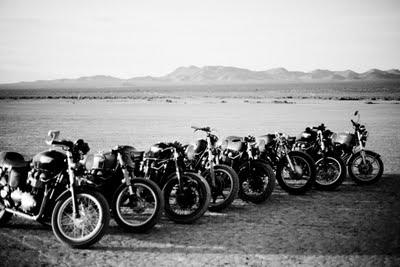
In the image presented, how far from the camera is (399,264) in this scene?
441 cm

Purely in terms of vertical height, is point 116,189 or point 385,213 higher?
point 116,189

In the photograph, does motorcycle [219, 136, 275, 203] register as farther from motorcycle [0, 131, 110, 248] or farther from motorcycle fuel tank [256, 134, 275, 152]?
motorcycle [0, 131, 110, 248]

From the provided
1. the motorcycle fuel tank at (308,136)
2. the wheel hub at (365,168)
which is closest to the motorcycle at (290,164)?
the motorcycle fuel tank at (308,136)

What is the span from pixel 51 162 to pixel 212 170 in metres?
2.67

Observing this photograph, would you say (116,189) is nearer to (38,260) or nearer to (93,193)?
(93,193)

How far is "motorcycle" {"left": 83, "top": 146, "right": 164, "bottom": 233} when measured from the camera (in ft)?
16.6

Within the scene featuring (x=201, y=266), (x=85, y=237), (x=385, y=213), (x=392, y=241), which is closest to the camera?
(x=201, y=266)

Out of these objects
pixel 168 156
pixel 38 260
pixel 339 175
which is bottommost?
pixel 38 260

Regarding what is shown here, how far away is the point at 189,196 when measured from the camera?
18.5 ft

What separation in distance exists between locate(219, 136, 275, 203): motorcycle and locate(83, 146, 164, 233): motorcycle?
2.11m

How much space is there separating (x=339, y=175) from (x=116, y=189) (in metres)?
4.85

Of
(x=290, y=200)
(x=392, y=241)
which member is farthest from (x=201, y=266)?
(x=290, y=200)

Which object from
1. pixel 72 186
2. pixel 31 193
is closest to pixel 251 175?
pixel 72 186

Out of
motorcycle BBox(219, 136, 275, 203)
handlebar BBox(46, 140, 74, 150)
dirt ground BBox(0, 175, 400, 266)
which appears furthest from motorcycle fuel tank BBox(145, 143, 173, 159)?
handlebar BBox(46, 140, 74, 150)
